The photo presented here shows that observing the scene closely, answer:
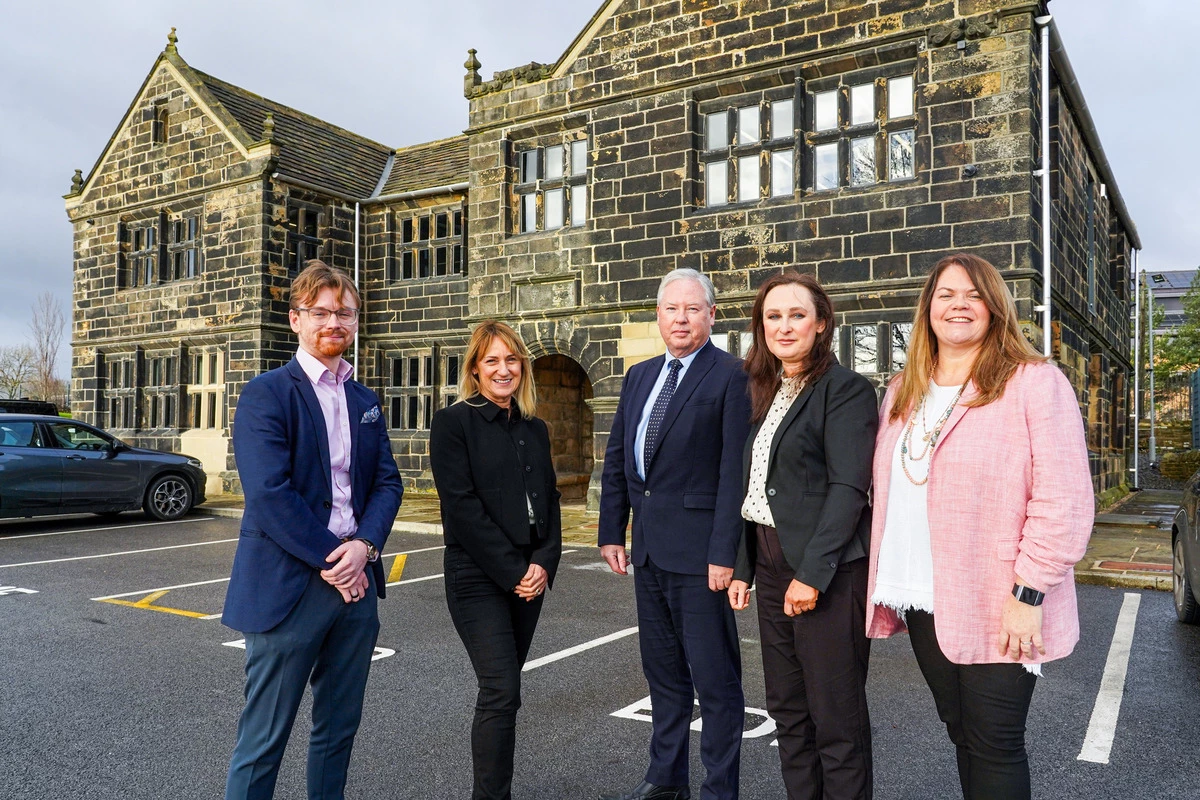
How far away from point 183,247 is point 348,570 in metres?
18.1

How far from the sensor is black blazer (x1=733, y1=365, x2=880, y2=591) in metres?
2.76

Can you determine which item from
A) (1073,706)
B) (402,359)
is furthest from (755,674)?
(402,359)

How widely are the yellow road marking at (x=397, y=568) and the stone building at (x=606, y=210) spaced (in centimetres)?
352

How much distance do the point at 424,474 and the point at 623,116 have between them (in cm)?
781

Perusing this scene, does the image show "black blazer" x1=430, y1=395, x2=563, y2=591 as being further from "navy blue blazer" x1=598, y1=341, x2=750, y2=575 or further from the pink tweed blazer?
the pink tweed blazer

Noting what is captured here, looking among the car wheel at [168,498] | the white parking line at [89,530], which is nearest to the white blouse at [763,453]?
the white parking line at [89,530]

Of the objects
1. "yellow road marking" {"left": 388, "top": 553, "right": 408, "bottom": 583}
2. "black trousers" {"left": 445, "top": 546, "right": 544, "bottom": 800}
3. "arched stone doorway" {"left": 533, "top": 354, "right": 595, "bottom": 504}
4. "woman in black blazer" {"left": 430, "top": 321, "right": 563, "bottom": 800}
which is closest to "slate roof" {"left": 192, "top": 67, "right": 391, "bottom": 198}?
"arched stone doorway" {"left": 533, "top": 354, "right": 595, "bottom": 504}

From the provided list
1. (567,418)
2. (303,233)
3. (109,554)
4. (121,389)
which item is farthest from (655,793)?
(121,389)

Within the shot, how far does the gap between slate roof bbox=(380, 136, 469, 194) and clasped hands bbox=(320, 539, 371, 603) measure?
14471mm

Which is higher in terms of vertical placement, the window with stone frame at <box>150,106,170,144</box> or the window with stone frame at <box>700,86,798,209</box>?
the window with stone frame at <box>150,106,170,144</box>

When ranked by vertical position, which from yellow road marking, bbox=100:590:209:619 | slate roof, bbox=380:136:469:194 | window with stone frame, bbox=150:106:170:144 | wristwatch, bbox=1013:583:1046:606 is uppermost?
window with stone frame, bbox=150:106:170:144

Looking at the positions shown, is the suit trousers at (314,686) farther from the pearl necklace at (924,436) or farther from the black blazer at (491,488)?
the pearl necklace at (924,436)

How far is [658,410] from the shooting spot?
3559mm

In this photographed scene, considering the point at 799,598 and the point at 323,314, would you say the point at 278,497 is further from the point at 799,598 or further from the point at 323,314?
the point at 799,598
